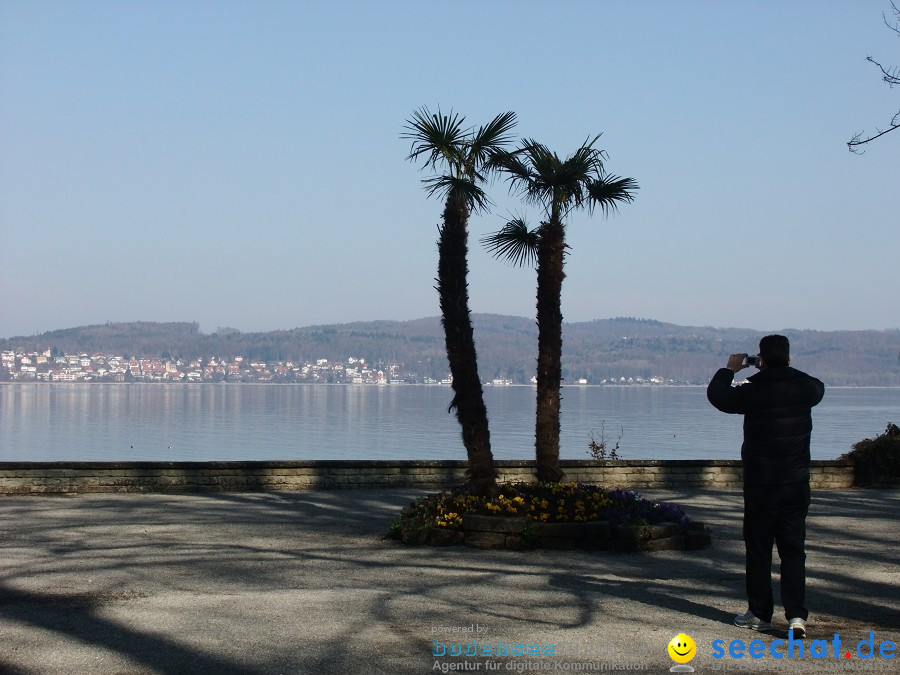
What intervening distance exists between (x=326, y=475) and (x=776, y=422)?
1222 cm

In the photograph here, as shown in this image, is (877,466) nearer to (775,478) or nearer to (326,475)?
(326,475)

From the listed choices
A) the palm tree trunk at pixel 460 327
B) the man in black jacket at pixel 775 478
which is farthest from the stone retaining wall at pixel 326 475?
the man in black jacket at pixel 775 478

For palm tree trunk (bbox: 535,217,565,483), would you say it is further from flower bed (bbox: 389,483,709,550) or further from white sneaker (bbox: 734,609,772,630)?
white sneaker (bbox: 734,609,772,630)

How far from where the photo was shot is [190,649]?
6887mm

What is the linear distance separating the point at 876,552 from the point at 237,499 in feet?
32.3

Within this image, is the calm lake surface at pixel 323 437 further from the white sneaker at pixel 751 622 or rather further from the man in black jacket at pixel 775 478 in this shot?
the man in black jacket at pixel 775 478

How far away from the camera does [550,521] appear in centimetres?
1212

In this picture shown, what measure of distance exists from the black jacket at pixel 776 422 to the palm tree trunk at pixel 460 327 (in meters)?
6.08

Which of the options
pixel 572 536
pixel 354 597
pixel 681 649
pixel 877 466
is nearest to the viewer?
pixel 681 649

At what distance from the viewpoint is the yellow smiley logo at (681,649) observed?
652 centimetres

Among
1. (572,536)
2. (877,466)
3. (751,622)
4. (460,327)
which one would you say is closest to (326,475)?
(460,327)

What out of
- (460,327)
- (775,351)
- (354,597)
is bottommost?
(354,597)

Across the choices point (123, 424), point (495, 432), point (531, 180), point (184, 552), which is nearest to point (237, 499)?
point (184, 552)

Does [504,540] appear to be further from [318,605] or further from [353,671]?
[353,671]
